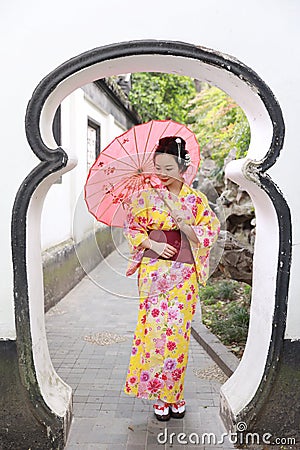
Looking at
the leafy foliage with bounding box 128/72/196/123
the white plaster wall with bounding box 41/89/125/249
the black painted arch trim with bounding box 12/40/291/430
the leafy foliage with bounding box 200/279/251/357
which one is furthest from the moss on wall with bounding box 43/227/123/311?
the leafy foliage with bounding box 128/72/196/123

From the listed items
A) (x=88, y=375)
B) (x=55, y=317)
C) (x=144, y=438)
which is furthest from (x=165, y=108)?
(x=144, y=438)

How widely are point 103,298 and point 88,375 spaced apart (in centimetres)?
308

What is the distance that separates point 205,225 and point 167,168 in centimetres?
47

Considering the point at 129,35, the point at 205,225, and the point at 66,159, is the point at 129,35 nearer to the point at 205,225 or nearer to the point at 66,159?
the point at 66,159

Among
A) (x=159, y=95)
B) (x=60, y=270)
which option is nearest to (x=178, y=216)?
(x=60, y=270)

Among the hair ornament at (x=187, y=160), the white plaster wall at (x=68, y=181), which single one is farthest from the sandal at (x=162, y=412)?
the white plaster wall at (x=68, y=181)

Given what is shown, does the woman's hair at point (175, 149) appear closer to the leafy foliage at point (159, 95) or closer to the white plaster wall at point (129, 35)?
the white plaster wall at point (129, 35)

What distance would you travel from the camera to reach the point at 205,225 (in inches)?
145

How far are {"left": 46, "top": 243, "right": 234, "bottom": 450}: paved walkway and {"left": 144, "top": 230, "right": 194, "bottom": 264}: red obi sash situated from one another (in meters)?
0.36

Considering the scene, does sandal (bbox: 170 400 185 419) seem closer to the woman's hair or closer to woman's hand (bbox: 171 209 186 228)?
woman's hand (bbox: 171 209 186 228)

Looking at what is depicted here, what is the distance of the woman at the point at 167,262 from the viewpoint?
143 inches

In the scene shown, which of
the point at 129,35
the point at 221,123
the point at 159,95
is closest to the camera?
the point at 129,35

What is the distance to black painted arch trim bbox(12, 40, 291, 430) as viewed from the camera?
9.91 ft

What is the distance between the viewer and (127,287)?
4.07 m
